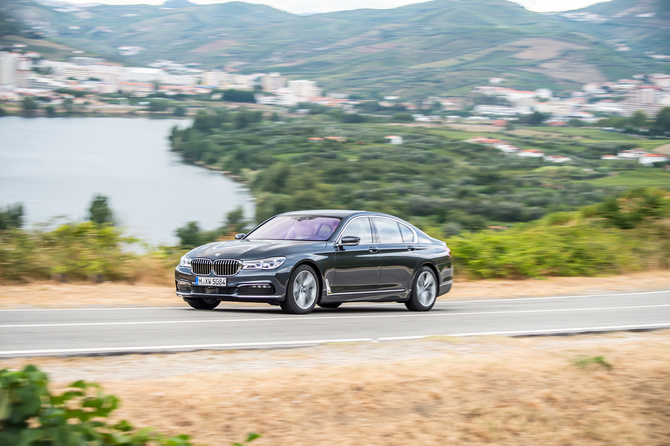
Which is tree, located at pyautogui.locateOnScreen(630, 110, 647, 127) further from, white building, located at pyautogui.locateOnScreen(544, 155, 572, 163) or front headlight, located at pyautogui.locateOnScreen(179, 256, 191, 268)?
front headlight, located at pyautogui.locateOnScreen(179, 256, 191, 268)

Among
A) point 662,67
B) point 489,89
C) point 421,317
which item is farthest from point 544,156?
point 421,317

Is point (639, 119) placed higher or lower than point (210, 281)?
higher

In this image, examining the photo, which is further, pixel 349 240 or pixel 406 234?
pixel 406 234

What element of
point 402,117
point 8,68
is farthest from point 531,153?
point 8,68

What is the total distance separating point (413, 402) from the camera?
5.67 m

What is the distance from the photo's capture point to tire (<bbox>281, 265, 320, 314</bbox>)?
1066 cm

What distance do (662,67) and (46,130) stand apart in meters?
125

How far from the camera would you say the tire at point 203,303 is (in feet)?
37.4

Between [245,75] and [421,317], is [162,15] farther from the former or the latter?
[421,317]

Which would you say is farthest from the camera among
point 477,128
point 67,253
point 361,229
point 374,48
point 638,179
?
point 374,48

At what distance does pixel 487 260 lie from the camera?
1969cm

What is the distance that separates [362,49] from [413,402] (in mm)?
180299

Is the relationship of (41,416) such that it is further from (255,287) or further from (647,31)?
→ (647,31)

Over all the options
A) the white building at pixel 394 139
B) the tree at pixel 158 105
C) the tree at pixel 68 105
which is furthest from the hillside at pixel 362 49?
the tree at pixel 68 105
